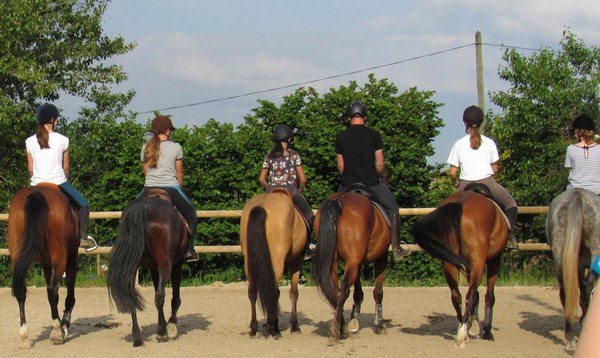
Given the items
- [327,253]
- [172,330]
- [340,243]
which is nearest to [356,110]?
[340,243]

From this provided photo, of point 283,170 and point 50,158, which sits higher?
point 50,158

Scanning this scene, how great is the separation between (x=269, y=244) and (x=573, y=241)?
10.5 feet

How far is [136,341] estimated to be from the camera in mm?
8734

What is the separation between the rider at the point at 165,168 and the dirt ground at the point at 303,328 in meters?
1.43

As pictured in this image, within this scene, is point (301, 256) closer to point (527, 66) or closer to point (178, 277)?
point (178, 277)

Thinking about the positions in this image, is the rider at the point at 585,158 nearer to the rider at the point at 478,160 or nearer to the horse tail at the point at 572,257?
the horse tail at the point at 572,257

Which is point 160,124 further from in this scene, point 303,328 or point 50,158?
point 303,328

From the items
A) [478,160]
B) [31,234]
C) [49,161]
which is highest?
[49,161]

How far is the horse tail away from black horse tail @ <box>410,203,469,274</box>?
997 mm

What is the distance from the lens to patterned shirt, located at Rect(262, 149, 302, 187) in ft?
32.4

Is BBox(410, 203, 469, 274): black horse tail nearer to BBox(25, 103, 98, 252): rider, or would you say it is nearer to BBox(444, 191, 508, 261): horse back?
BBox(444, 191, 508, 261): horse back

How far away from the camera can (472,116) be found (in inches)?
359

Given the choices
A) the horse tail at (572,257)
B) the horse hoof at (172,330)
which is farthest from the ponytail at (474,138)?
the horse hoof at (172,330)

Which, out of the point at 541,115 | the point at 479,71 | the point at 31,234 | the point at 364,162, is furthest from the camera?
the point at 479,71
